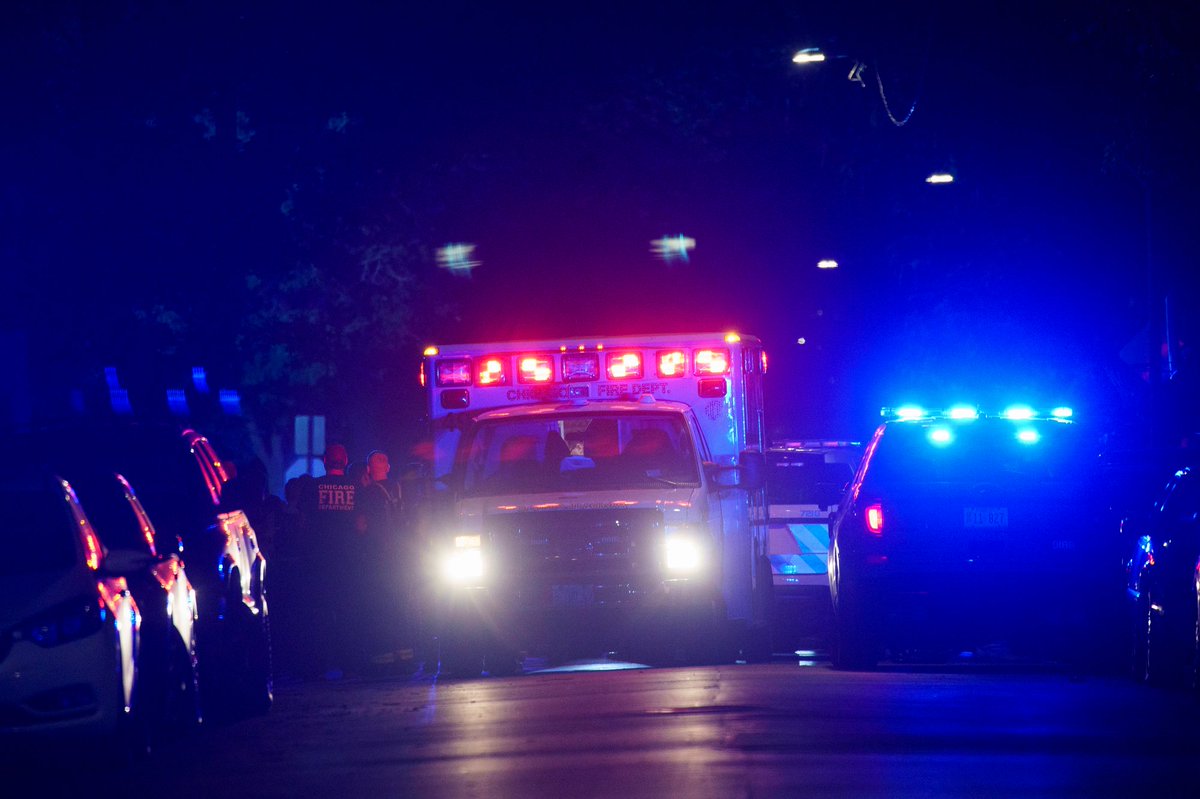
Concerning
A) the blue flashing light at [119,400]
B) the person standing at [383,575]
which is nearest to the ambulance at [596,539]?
the person standing at [383,575]

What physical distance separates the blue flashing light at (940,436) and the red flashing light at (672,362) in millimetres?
4269

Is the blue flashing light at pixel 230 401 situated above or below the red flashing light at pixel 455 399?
above

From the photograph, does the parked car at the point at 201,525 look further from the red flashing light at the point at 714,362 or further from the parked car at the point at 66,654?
the red flashing light at the point at 714,362

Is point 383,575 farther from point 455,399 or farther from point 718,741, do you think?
point 718,741

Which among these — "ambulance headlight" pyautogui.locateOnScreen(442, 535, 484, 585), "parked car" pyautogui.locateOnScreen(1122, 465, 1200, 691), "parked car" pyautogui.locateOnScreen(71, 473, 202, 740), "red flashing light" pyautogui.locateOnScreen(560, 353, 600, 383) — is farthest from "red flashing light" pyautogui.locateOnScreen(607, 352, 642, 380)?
"parked car" pyautogui.locateOnScreen(71, 473, 202, 740)

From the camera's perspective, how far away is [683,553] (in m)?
16.2

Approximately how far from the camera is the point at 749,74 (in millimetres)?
34500

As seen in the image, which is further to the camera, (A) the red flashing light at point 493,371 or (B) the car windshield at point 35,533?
(A) the red flashing light at point 493,371

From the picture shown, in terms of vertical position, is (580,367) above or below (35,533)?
above

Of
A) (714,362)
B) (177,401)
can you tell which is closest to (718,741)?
(714,362)

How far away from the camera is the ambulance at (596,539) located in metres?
16.1

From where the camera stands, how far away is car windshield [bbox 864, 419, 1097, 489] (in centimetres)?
1488

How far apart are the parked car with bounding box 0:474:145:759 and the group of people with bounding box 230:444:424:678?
23.4 feet

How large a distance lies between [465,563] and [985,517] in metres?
3.86
